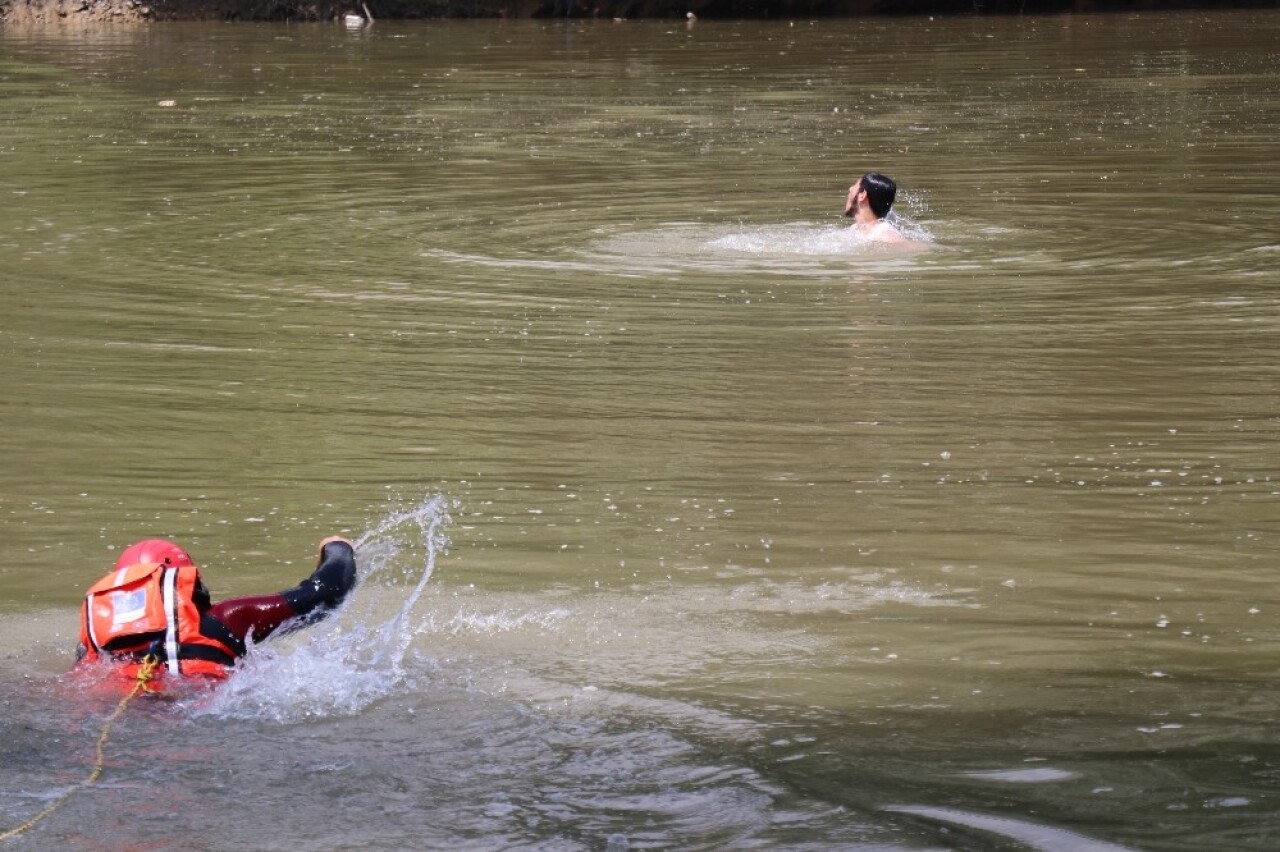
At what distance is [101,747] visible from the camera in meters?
5.74

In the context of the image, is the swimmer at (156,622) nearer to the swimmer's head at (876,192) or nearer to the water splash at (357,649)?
the water splash at (357,649)

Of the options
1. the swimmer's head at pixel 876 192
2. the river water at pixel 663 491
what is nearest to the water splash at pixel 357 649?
the river water at pixel 663 491

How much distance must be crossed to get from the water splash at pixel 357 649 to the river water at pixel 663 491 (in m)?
0.02

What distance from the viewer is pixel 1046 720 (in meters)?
6.00

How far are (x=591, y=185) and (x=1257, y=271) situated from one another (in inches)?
237

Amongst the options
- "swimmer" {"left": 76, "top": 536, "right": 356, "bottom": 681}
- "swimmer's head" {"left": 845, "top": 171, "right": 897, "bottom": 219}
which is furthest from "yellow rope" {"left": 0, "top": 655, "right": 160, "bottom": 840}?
"swimmer's head" {"left": 845, "top": 171, "right": 897, "bottom": 219}

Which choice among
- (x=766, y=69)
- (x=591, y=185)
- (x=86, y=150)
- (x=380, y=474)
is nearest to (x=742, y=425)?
(x=380, y=474)

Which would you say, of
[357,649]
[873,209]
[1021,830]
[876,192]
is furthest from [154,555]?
[873,209]

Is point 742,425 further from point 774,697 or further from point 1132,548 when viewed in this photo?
point 774,697

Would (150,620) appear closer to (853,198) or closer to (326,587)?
(326,587)

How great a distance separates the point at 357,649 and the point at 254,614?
38 cm

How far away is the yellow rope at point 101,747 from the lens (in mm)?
5270

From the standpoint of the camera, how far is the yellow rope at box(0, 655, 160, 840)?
207 inches

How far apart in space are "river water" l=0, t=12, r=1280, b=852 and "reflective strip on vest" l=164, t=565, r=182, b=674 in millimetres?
127
